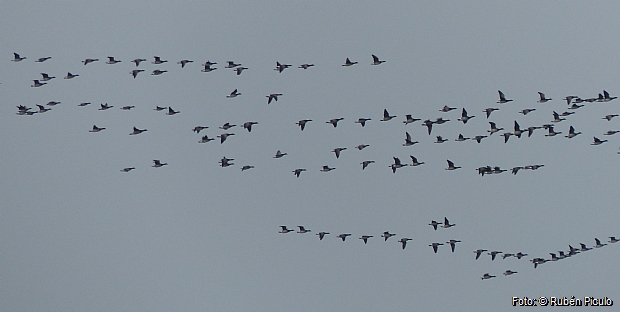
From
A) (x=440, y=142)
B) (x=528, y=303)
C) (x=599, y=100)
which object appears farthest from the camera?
(x=528, y=303)

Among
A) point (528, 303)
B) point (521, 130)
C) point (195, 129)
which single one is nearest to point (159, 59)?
point (195, 129)

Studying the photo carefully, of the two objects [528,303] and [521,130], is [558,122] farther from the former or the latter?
[528,303]

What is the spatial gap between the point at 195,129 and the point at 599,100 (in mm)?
31648

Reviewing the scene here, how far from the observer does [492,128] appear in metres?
123

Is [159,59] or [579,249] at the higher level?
[159,59]

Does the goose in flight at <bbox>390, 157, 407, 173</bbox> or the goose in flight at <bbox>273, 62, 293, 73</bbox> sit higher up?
the goose in flight at <bbox>273, 62, 293, 73</bbox>

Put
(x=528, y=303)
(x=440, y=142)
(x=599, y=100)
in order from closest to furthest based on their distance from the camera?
(x=599, y=100) → (x=440, y=142) → (x=528, y=303)

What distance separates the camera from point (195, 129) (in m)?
126

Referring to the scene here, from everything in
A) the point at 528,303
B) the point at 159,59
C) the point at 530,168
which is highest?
the point at 159,59

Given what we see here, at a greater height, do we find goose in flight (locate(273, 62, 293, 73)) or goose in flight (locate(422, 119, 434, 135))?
goose in flight (locate(273, 62, 293, 73))

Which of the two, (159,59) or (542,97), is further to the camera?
(159,59)

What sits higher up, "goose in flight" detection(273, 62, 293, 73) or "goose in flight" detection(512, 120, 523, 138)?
"goose in flight" detection(273, 62, 293, 73)

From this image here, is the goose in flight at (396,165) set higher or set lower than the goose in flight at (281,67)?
lower

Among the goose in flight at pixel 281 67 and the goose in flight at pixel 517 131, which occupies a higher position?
the goose in flight at pixel 281 67
